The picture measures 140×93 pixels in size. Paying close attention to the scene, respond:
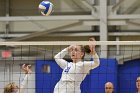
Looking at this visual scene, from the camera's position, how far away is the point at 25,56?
9367mm

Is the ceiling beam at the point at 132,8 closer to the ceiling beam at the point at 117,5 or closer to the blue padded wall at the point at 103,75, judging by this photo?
the ceiling beam at the point at 117,5

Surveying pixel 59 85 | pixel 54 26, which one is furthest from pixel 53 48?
pixel 59 85


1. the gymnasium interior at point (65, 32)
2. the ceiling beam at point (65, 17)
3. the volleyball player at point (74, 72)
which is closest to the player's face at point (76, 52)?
the volleyball player at point (74, 72)

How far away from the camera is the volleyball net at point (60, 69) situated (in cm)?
816

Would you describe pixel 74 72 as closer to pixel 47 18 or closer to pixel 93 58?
pixel 93 58

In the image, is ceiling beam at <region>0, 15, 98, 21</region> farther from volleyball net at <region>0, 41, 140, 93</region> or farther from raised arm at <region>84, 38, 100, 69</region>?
raised arm at <region>84, 38, 100, 69</region>

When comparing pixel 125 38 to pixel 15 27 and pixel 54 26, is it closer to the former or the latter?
pixel 54 26

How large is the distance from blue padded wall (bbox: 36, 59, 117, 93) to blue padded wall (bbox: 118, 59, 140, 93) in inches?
18.2

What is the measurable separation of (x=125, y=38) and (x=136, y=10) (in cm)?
74

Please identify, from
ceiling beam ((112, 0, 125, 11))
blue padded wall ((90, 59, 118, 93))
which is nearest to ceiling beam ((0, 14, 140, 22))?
ceiling beam ((112, 0, 125, 11))

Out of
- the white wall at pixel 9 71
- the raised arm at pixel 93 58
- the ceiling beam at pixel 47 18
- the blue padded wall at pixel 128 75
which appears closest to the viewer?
the raised arm at pixel 93 58

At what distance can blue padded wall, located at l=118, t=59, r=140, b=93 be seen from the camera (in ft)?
27.6

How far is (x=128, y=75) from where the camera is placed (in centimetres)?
881

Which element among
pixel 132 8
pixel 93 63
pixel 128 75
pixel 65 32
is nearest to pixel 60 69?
pixel 65 32
